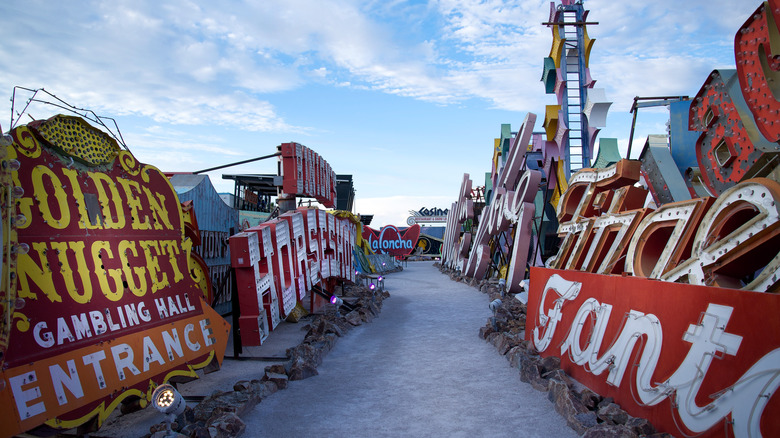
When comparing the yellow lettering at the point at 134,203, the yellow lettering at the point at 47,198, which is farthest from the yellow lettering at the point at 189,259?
the yellow lettering at the point at 47,198

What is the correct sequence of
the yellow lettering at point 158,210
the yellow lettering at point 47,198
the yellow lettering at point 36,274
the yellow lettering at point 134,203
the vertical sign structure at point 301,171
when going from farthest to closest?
the vertical sign structure at point 301,171 → the yellow lettering at point 158,210 → the yellow lettering at point 134,203 → the yellow lettering at point 47,198 → the yellow lettering at point 36,274

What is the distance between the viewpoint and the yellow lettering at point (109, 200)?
5.55 m

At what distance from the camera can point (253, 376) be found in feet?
24.4

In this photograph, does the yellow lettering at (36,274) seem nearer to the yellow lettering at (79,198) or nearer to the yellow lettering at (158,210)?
the yellow lettering at (79,198)

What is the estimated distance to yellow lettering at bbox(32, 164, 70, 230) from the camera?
4680 mm

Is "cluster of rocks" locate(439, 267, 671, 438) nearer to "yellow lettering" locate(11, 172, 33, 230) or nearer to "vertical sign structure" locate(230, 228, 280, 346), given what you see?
"vertical sign structure" locate(230, 228, 280, 346)

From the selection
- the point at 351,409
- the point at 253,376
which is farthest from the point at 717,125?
the point at 253,376

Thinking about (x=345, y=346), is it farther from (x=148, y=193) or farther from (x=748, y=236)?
(x=748, y=236)

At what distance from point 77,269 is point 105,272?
40 cm

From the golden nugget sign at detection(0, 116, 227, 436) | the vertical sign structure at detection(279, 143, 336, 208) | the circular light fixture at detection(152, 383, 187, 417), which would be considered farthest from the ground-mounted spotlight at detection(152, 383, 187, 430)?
the vertical sign structure at detection(279, 143, 336, 208)

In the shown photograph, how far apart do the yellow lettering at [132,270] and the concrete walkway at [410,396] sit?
1.89m

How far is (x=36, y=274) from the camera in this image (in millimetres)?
4480

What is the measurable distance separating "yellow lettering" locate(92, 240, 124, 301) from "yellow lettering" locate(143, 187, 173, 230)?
1.07 metres

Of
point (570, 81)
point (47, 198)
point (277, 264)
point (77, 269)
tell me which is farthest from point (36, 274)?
point (570, 81)
